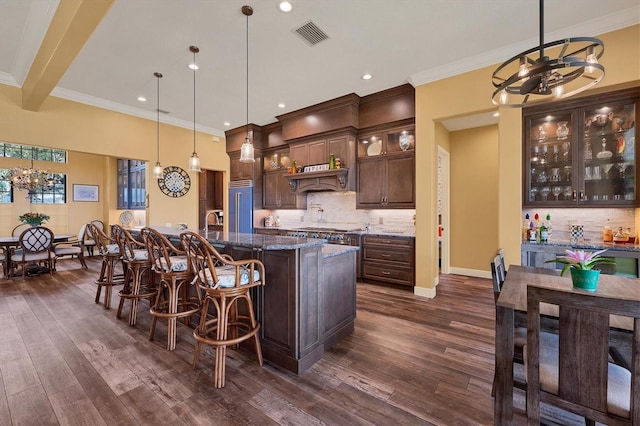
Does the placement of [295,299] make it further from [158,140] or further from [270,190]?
[158,140]

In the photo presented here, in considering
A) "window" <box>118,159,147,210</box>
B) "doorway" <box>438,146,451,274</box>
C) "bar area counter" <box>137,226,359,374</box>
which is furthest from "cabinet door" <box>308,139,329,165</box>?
"window" <box>118,159,147,210</box>

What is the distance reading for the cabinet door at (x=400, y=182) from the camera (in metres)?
4.31

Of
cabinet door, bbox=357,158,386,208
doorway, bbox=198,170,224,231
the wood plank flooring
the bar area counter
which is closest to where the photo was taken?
the wood plank flooring

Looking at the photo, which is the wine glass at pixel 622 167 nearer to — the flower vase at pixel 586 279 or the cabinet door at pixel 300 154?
the flower vase at pixel 586 279

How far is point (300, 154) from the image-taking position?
18.2 feet

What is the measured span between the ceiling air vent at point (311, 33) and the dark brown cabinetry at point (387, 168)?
6.46 feet

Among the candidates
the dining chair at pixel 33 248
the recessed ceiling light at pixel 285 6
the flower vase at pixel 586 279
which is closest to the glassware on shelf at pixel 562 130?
the flower vase at pixel 586 279

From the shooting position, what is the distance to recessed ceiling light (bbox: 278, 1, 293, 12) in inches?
101

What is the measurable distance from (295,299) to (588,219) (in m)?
3.82

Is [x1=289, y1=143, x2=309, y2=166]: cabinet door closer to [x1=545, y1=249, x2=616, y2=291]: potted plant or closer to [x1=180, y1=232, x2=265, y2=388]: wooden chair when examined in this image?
[x1=180, y1=232, x2=265, y2=388]: wooden chair

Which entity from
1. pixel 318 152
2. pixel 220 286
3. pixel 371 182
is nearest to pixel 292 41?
pixel 318 152

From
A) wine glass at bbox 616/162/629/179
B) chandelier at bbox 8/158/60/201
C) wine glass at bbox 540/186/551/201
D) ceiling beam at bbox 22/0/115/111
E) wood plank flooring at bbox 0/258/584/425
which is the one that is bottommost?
wood plank flooring at bbox 0/258/584/425

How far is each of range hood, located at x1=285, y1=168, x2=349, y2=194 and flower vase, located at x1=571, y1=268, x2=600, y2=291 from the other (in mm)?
3567

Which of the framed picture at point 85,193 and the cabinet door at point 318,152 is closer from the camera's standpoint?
the cabinet door at point 318,152
